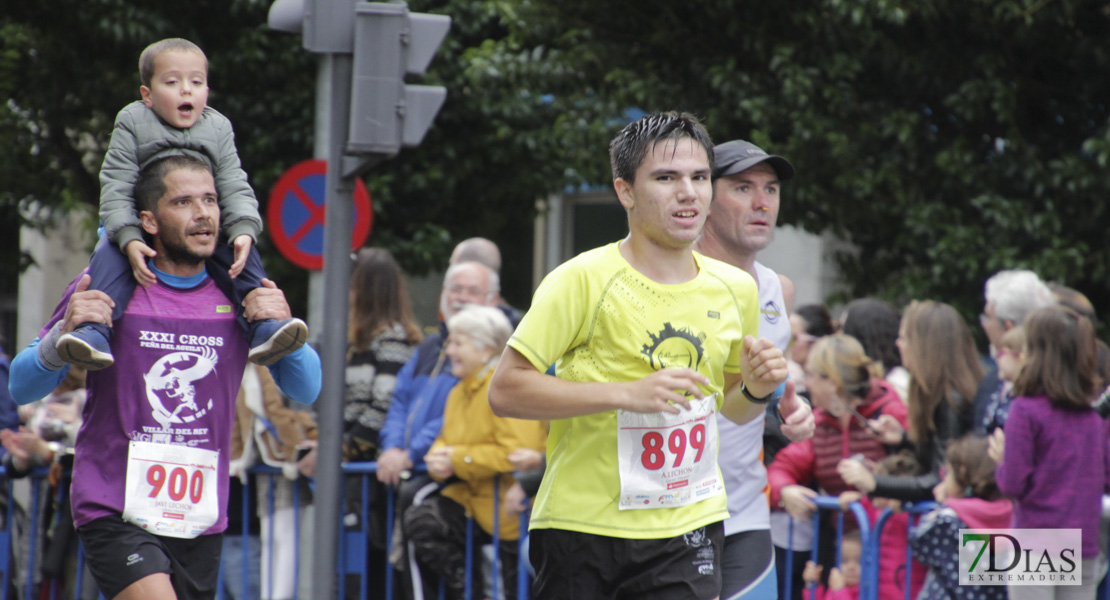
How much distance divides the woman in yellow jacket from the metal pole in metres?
0.79

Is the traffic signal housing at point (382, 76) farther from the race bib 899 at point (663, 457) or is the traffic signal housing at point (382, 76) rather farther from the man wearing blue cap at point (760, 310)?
the race bib 899 at point (663, 457)

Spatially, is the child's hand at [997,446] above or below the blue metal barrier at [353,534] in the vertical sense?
above

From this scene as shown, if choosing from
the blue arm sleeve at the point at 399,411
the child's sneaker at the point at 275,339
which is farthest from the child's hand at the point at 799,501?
the child's sneaker at the point at 275,339

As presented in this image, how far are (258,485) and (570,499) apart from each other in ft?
12.2

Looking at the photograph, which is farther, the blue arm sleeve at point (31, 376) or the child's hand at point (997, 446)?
the child's hand at point (997, 446)

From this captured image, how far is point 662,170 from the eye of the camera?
3.61 m

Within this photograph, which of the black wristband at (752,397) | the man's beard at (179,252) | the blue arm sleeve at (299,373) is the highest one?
the man's beard at (179,252)

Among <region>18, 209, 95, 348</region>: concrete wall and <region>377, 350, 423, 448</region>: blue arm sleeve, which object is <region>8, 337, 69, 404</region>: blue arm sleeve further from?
<region>18, 209, 95, 348</region>: concrete wall

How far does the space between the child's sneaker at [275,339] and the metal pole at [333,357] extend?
1.62m

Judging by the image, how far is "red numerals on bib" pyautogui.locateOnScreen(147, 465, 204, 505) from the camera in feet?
12.9

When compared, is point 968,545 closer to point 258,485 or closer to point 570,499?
point 570,499

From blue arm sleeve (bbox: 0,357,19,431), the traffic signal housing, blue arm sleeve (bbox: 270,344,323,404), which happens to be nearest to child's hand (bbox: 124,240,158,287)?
blue arm sleeve (bbox: 270,344,323,404)

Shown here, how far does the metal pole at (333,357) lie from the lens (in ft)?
18.3

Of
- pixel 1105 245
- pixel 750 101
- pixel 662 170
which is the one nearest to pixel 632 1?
pixel 750 101
